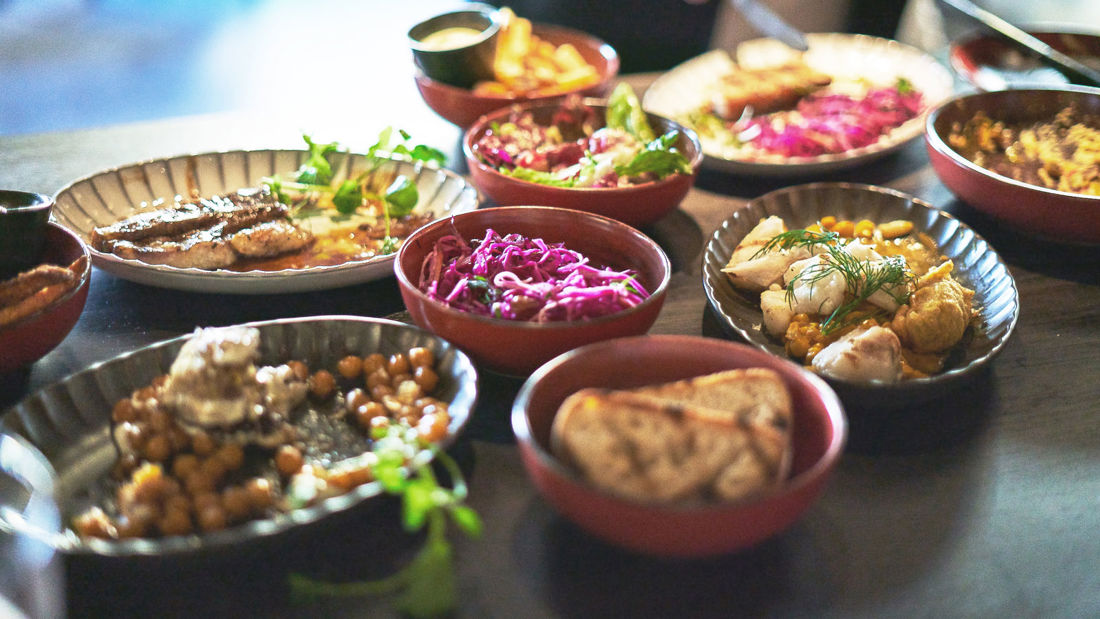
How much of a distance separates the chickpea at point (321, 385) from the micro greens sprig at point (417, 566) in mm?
385

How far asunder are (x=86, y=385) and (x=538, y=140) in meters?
1.69

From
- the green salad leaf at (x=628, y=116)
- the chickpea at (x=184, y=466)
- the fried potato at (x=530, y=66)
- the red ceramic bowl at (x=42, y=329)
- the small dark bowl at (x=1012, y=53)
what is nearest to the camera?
the chickpea at (x=184, y=466)

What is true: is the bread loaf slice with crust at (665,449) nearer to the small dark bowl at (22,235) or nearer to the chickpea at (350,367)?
the chickpea at (350,367)

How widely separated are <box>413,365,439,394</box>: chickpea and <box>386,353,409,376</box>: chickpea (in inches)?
1.6

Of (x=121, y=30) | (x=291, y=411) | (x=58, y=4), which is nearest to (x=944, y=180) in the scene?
(x=291, y=411)

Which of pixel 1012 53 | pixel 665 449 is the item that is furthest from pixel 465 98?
pixel 1012 53

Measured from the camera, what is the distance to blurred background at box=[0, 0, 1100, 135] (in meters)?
5.36

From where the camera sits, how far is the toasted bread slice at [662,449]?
1346 millimetres

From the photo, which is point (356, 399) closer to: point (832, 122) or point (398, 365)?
point (398, 365)

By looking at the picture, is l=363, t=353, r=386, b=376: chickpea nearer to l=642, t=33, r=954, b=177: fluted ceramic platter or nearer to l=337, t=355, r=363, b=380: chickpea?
l=337, t=355, r=363, b=380: chickpea

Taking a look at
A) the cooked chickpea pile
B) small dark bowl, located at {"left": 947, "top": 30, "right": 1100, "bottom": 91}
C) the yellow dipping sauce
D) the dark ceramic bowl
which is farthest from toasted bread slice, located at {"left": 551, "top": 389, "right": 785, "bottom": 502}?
small dark bowl, located at {"left": 947, "top": 30, "right": 1100, "bottom": 91}

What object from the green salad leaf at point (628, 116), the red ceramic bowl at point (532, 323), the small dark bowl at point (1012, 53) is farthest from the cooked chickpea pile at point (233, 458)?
the small dark bowl at point (1012, 53)

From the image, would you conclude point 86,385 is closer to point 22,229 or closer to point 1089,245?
point 22,229

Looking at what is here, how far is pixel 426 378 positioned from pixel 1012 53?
3.45 metres
